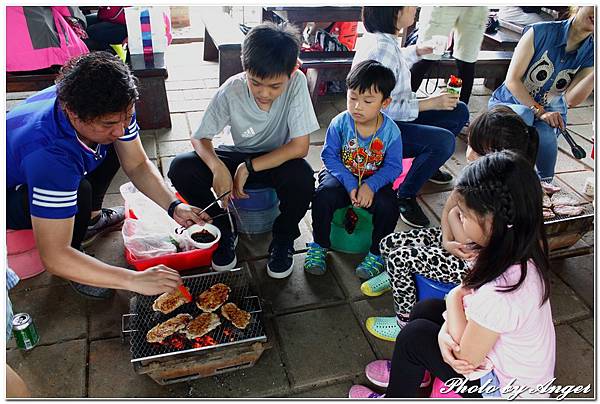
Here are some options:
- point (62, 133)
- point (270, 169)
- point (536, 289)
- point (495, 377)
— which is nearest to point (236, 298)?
point (270, 169)

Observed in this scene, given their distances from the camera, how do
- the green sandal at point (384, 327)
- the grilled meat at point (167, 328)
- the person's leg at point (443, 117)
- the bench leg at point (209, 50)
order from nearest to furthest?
the grilled meat at point (167, 328) < the green sandal at point (384, 327) < the person's leg at point (443, 117) < the bench leg at point (209, 50)

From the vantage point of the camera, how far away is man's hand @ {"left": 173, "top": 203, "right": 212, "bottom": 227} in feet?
7.36

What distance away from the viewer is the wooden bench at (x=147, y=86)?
345cm

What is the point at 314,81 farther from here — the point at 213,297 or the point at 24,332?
the point at 24,332

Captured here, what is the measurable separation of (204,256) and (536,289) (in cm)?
165

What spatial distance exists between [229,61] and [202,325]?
2.86 metres

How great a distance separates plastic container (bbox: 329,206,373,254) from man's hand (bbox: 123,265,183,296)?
3.65 feet

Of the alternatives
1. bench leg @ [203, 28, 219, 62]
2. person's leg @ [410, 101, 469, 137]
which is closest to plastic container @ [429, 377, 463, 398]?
person's leg @ [410, 101, 469, 137]

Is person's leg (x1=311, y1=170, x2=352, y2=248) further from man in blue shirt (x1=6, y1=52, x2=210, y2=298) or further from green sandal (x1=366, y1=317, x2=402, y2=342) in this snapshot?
man in blue shirt (x1=6, y1=52, x2=210, y2=298)

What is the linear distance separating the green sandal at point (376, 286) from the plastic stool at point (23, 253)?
5.40 ft

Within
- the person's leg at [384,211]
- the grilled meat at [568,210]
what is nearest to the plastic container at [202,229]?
the person's leg at [384,211]

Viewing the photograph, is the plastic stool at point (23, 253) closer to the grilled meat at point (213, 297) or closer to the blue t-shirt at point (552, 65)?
the grilled meat at point (213, 297)

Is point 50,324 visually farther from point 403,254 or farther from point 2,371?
point 403,254

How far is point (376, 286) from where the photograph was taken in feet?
7.89
